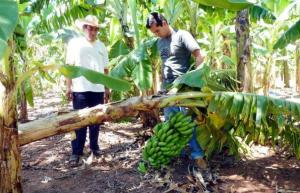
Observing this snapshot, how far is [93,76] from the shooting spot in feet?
8.20

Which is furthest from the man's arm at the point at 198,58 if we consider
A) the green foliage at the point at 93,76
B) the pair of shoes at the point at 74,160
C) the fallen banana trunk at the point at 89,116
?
the pair of shoes at the point at 74,160

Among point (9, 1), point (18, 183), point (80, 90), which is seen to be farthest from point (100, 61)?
point (9, 1)

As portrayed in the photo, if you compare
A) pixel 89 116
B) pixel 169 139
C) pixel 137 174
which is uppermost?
Result: pixel 89 116

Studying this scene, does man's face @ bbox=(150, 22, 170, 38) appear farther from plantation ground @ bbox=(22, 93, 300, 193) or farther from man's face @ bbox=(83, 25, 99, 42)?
plantation ground @ bbox=(22, 93, 300, 193)

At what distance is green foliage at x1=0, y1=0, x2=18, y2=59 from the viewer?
123cm

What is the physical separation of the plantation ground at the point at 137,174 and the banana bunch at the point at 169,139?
0.62 feet

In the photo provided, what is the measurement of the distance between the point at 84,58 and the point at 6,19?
8.80 feet

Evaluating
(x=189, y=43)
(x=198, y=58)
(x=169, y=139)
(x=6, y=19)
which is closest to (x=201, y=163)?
(x=169, y=139)

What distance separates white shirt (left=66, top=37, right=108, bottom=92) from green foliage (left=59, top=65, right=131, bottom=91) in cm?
141

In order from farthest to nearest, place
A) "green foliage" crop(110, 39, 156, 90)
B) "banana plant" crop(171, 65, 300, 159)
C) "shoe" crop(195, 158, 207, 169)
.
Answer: "shoe" crop(195, 158, 207, 169) < "green foliage" crop(110, 39, 156, 90) < "banana plant" crop(171, 65, 300, 159)

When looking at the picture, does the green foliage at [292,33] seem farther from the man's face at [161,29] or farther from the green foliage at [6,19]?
the green foliage at [6,19]

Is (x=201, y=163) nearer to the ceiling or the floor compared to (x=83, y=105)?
nearer to the floor

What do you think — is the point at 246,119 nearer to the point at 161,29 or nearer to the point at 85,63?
the point at 161,29

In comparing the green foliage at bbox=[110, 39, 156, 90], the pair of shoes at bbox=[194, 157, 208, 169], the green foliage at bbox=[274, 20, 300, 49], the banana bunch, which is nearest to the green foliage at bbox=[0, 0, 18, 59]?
the green foliage at bbox=[110, 39, 156, 90]
